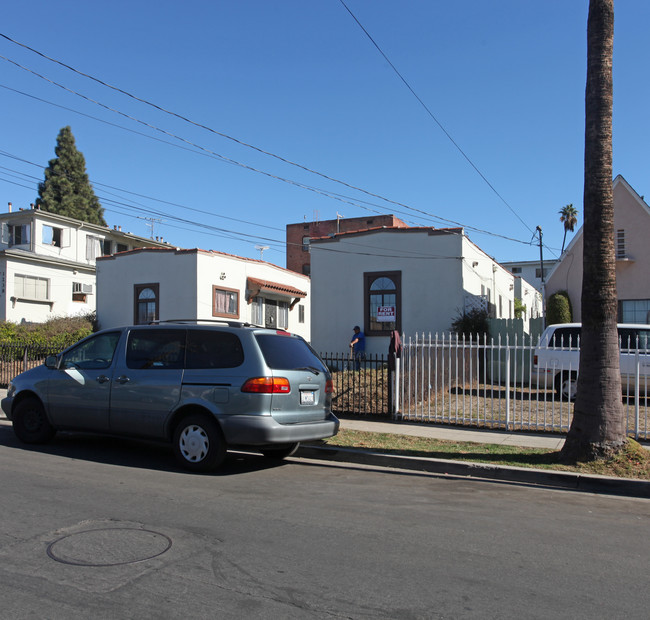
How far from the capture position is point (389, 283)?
18688 mm

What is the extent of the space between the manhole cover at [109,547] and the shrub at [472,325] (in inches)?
527

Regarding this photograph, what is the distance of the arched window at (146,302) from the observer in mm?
23844

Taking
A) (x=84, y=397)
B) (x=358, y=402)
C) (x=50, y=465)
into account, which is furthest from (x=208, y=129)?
(x=50, y=465)

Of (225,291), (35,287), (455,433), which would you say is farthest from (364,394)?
(35,287)

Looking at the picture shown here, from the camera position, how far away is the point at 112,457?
826cm

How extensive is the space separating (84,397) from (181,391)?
1.69m

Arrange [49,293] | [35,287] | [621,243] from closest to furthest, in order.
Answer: [621,243], [35,287], [49,293]

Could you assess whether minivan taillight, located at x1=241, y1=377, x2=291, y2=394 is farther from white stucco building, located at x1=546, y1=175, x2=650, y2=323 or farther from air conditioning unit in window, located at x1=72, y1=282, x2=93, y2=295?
air conditioning unit in window, located at x1=72, y1=282, x2=93, y2=295

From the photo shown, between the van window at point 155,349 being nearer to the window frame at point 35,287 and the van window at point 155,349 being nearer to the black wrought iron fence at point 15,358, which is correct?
the black wrought iron fence at point 15,358

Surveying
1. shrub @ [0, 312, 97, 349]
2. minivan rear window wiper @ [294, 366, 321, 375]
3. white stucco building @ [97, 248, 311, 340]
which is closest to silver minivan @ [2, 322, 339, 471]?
minivan rear window wiper @ [294, 366, 321, 375]

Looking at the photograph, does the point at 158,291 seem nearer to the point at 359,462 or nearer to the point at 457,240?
the point at 457,240

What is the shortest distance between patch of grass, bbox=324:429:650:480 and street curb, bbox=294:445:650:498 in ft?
0.63

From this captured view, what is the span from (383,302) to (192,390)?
11.9 metres

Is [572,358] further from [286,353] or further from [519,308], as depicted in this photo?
[519,308]
